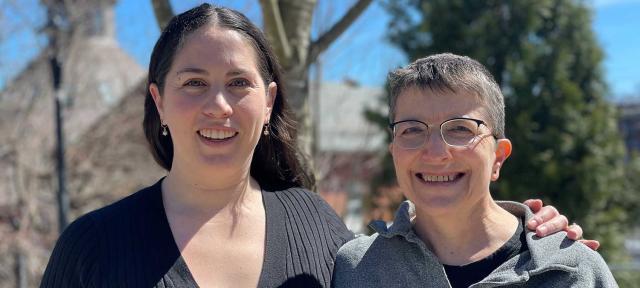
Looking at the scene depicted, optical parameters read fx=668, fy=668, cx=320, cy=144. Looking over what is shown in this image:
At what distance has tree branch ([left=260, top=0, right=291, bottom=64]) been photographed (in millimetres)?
3293

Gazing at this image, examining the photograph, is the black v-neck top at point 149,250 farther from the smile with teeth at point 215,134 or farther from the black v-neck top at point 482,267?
the black v-neck top at point 482,267

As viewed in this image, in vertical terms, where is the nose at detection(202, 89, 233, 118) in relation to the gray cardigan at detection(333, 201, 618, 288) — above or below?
above

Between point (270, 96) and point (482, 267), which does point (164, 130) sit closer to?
point (270, 96)

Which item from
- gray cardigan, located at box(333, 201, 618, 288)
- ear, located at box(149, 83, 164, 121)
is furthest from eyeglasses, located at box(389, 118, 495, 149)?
ear, located at box(149, 83, 164, 121)

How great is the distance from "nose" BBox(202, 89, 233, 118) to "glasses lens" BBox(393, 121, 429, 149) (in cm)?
56

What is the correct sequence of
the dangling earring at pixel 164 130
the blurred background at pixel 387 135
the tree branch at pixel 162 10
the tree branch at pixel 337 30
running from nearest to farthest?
the dangling earring at pixel 164 130, the tree branch at pixel 162 10, the tree branch at pixel 337 30, the blurred background at pixel 387 135

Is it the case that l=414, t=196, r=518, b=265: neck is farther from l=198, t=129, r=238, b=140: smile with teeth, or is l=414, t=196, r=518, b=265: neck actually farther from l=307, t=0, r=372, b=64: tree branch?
l=307, t=0, r=372, b=64: tree branch

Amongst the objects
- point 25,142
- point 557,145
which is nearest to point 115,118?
point 25,142

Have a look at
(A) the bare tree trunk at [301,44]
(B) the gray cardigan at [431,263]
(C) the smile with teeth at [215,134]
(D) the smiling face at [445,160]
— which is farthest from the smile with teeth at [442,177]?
(A) the bare tree trunk at [301,44]

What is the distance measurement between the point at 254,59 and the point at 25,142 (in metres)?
8.57

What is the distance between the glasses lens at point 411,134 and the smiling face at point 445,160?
0.02m

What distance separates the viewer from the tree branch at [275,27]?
3.29 m

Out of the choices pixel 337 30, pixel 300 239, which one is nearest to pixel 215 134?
pixel 300 239

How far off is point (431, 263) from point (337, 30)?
1.89m
